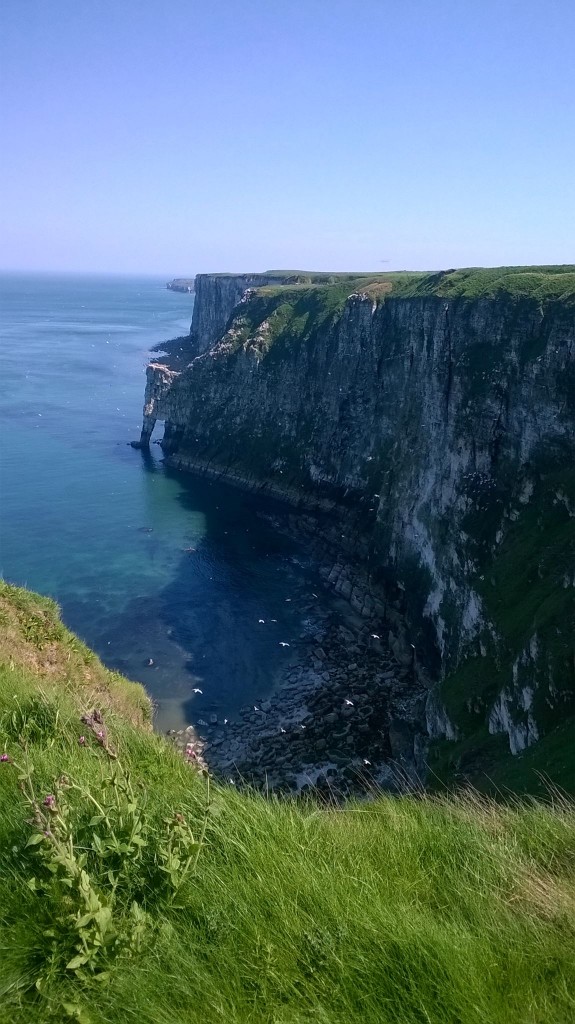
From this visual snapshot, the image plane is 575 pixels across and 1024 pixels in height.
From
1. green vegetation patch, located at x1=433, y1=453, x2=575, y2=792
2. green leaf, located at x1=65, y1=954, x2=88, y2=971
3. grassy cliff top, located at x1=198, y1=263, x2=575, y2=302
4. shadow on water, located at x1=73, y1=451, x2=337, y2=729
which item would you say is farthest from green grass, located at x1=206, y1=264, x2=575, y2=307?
green leaf, located at x1=65, y1=954, x2=88, y2=971

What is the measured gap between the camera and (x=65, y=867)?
4.87 m

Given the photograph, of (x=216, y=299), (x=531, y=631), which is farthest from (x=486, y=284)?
(x=216, y=299)

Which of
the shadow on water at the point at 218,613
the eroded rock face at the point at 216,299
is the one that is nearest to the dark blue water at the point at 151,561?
the shadow on water at the point at 218,613

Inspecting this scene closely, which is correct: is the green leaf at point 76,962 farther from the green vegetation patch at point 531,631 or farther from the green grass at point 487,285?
the green grass at point 487,285

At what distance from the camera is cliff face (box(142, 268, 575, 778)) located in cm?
3519

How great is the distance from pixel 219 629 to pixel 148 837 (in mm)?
48242

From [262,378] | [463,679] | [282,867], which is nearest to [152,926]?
[282,867]

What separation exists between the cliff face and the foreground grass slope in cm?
2386

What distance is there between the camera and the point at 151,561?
64562 mm

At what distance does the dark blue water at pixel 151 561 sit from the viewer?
47.9 m

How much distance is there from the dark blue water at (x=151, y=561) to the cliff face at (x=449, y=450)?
30.9ft

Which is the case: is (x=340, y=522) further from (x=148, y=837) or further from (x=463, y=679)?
(x=148, y=837)

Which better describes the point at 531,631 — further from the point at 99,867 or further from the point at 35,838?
the point at 35,838

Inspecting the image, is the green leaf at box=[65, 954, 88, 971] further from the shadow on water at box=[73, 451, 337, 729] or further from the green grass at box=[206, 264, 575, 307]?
the green grass at box=[206, 264, 575, 307]
